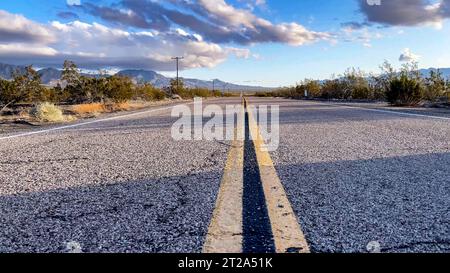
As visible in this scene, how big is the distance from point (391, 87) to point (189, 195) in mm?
20436

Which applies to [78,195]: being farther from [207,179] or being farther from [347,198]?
[347,198]

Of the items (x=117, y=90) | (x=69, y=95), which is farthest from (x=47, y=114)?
(x=69, y=95)

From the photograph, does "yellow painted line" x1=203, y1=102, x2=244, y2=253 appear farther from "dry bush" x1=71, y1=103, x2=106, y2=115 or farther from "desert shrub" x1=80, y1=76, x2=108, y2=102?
"desert shrub" x1=80, y1=76, x2=108, y2=102

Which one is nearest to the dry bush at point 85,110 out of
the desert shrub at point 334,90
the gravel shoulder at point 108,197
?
the gravel shoulder at point 108,197

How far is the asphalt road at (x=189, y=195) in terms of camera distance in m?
2.09

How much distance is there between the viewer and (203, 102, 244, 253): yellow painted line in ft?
6.55

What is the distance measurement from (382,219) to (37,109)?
13.1m

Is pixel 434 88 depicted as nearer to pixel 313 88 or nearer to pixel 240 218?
pixel 240 218

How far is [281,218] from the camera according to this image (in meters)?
2.44

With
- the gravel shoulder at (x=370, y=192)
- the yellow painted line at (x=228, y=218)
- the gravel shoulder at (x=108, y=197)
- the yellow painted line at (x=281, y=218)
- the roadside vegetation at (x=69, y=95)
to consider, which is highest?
the roadside vegetation at (x=69, y=95)

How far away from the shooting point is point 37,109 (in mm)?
13500

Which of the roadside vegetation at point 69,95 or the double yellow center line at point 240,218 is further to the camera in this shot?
the roadside vegetation at point 69,95

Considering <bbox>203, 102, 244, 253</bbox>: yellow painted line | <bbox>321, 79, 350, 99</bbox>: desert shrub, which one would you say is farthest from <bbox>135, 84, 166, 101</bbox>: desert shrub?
<bbox>203, 102, 244, 253</bbox>: yellow painted line

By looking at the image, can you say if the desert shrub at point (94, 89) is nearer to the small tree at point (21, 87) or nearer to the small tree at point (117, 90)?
the small tree at point (117, 90)
